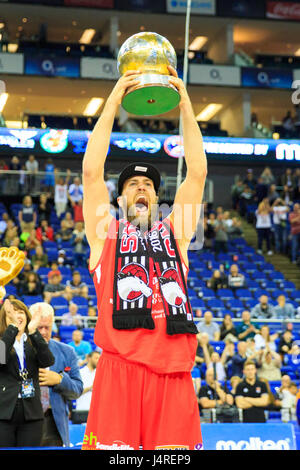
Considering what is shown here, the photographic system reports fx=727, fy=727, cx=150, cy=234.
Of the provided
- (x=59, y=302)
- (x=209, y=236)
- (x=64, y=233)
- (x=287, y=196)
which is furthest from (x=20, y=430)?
(x=287, y=196)

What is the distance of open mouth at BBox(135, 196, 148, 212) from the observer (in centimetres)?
343

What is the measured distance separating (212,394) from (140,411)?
7385 millimetres

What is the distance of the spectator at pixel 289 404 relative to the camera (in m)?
10.5

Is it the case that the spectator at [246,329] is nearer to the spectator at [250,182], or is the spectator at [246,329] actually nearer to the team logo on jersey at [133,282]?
the team logo on jersey at [133,282]

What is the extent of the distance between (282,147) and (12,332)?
1784 cm

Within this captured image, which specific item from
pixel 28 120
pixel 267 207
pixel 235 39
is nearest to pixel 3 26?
pixel 28 120

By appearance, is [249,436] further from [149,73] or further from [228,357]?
[149,73]

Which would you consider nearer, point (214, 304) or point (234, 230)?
point (214, 304)

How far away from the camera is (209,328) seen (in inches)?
505

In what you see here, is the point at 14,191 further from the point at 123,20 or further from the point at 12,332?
the point at 12,332

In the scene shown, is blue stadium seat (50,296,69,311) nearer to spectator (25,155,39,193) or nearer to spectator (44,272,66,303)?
spectator (44,272,66,303)

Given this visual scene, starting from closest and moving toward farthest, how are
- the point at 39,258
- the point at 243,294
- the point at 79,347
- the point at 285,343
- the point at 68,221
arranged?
the point at 79,347
the point at 285,343
the point at 39,258
the point at 243,294
the point at 68,221

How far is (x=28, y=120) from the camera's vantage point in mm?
26438
